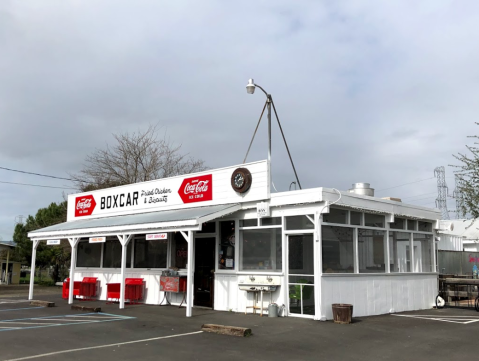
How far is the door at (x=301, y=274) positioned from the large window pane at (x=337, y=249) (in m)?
0.39

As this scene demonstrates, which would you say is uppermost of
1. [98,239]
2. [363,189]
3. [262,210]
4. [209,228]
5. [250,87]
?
[250,87]

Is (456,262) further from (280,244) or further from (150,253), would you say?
(150,253)

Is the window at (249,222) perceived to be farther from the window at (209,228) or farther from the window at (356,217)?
the window at (356,217)

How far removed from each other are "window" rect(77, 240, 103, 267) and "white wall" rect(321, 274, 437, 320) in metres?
10.5

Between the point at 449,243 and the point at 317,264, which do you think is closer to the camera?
the point at 317,264

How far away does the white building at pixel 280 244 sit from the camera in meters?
12.1

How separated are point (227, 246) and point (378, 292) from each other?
15.0 feet

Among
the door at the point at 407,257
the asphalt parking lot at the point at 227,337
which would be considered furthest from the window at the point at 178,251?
the door at the point at 407,257

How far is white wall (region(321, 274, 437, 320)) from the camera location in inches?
465

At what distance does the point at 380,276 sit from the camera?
13.2 m

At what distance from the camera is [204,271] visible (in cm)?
1459

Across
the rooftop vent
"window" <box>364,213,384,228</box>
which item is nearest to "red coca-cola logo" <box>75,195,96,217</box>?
the rooftop vent

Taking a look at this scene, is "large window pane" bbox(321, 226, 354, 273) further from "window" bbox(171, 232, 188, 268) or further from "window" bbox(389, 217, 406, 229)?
"window" bbox(171, 232, 188, 268)

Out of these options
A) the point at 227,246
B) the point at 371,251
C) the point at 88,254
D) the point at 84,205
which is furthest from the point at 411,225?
the point at 84,205
